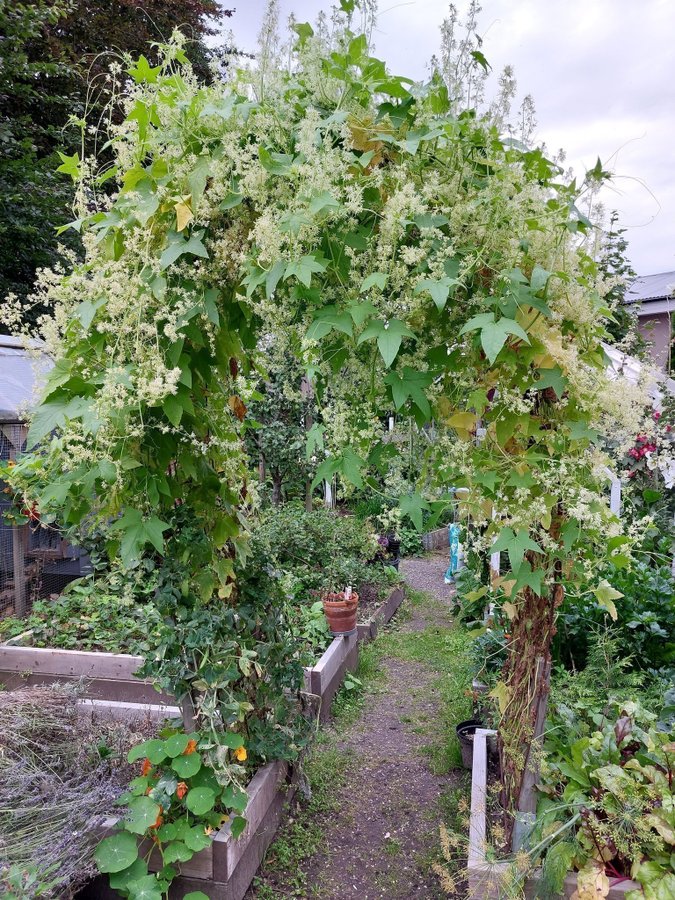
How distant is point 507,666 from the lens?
2184mm

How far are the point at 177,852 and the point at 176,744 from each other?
0.33 m

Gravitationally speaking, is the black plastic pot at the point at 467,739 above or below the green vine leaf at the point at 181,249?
below

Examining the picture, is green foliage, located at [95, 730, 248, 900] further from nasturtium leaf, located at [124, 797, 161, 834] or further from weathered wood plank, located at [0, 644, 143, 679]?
weathered wood plank, located at [0, 644, 143, 679]

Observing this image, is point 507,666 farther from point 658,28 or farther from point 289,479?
point 289,479

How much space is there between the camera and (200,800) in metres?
2.02

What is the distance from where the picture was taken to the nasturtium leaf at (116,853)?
1900 millimetres

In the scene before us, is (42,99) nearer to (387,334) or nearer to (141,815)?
(387,334)

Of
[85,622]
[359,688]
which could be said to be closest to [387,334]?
[359,688]

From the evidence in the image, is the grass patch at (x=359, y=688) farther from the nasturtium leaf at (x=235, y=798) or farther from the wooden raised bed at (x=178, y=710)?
the nasturtium leaf at (x=235, y=798)

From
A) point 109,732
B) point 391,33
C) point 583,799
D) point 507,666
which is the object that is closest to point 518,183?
point 391,33

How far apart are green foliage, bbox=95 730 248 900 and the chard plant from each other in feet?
2.85

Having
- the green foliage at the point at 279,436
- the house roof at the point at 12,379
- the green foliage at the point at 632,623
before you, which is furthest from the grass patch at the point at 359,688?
the house roof at the point at 12,379

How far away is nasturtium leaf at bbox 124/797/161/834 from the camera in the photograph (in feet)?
6.35

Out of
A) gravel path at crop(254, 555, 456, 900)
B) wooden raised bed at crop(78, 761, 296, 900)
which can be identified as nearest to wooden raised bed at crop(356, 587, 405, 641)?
gravel path at crop(254, 555, 456, 900)
